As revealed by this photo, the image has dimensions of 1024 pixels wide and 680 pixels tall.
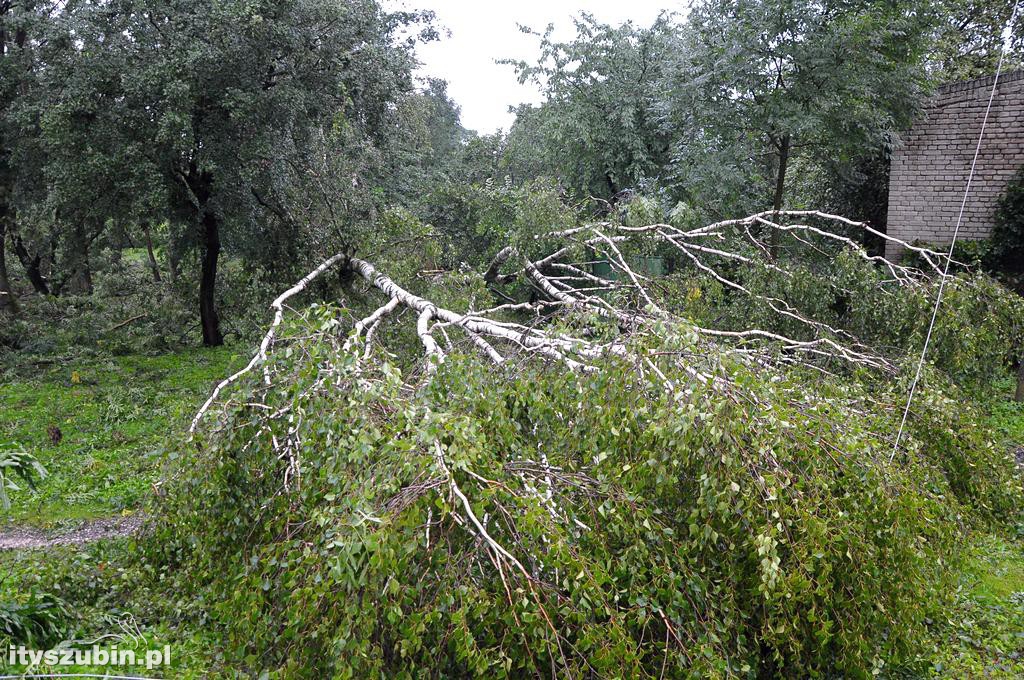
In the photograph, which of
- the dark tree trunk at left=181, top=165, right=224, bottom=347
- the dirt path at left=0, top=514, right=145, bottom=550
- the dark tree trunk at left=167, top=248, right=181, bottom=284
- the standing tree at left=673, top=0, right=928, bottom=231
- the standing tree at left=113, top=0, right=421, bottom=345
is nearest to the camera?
the dirt path at left=0, top=514, right=145, bottom=550

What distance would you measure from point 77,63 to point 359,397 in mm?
7545

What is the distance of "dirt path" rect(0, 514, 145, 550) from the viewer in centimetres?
552

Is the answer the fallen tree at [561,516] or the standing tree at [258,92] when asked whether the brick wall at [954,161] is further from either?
the fallen tree at [561,516]

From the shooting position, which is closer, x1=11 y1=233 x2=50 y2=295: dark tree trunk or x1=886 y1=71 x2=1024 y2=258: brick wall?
x1=886 y1=71 x2=1024 y2=258: brick wall

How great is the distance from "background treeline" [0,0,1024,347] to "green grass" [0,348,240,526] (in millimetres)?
1413

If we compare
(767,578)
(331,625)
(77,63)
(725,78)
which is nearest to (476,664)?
(331,625)

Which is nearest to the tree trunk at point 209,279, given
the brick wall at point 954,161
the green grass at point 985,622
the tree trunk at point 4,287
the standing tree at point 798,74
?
the tree trunk at point 4,287

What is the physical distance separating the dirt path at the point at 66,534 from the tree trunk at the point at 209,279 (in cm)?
560

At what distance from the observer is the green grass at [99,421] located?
6375 mm

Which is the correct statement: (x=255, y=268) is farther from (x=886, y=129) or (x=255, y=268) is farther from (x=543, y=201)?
(x=886, y=129)

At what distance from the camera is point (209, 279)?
1203 cm

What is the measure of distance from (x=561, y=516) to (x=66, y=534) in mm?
4571

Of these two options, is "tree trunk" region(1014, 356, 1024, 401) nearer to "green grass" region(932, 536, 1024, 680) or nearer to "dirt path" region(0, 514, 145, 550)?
"green grass" region(932, 536, 1024, 680)

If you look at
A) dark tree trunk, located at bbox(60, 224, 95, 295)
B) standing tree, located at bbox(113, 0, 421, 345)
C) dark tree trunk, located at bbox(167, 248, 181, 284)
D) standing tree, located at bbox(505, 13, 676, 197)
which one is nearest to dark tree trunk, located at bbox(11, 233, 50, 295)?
dark tree trunk, located at bbox(60, 224, 95, 295)
